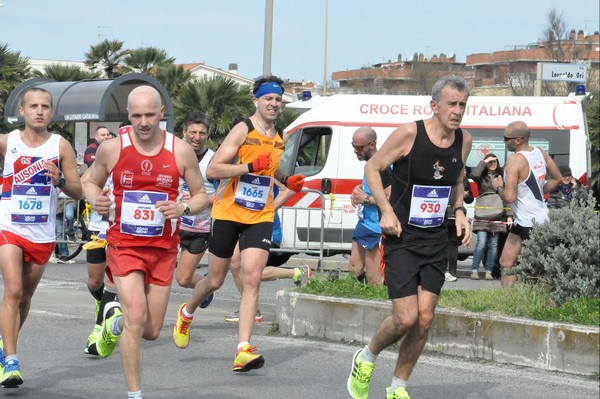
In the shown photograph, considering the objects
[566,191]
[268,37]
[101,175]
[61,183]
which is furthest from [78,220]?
[101,175]

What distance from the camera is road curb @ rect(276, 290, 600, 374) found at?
25.8 ft

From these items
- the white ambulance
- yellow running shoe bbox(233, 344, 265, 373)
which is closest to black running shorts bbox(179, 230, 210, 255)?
yellow running shoe bbox(233, 344, 265, 373)

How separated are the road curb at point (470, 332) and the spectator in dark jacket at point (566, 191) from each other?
806 cm

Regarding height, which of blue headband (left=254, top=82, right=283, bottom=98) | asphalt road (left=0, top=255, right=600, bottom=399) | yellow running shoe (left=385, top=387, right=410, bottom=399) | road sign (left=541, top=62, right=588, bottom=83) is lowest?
asphalt road (left=0, top=255, right=600, bottom=399)

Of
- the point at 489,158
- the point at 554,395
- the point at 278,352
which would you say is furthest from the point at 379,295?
the point at 489,158

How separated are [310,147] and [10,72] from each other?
18.9 meters

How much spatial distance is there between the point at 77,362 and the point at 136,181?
2405mm

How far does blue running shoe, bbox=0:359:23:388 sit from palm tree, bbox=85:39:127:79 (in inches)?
1342

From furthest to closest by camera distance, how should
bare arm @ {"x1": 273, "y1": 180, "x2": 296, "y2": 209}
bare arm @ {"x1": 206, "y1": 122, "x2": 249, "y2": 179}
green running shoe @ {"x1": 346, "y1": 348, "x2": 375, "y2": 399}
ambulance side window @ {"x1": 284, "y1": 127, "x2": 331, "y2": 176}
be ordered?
ambulance side window @ {"x1": 284, "y1": 127, "x2": 331, "y2": 176}
bare arm @ {"x1": 273, "y1": 180, "x2": 296, "y2": 209}
bare arm @ {"x1": 206, "y1": 122, "x2": 249, "y2": 179}
green running shoe @ {"x1": 346, "y1": 348, "x2": 375, "y2": 399}

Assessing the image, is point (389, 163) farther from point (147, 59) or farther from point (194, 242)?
point (147, 59)

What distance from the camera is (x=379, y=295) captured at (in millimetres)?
9477

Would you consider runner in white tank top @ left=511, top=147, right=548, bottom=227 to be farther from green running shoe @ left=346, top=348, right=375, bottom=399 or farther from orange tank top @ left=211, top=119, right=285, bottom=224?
green running shoe @ left=346, top=348, right=375, bottom=399

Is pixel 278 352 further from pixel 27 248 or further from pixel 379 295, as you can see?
pixel 27 248

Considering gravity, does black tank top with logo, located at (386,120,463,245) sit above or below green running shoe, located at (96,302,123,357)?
above
